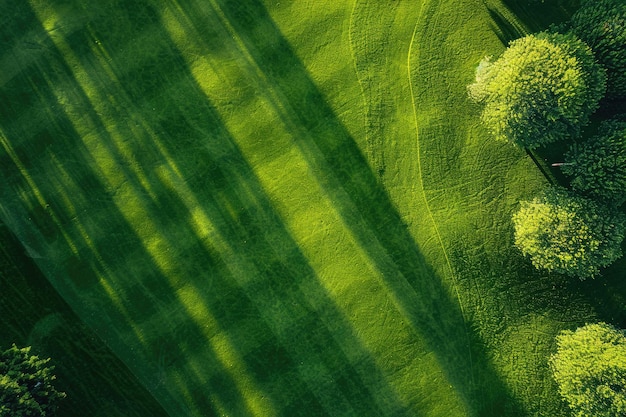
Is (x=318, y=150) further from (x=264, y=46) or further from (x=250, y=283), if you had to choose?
(x=250, y=283)

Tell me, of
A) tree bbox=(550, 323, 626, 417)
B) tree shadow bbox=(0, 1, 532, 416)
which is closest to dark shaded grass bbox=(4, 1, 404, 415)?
tree shadow bbox=(0, 1, 532, 416)

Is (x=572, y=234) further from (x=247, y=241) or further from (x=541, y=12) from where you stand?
(x=247, y=241)

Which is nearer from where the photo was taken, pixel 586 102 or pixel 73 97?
pixel 586 102

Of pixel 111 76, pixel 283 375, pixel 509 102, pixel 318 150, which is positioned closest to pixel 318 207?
pixel 318 150

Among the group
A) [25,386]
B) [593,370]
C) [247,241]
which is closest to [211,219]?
[247,241]

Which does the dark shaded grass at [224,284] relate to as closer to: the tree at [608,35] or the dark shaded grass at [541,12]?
the dark shaded grass at [541,12]

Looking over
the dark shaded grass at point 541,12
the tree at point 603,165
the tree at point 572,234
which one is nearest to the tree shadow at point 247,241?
the tree at point 572,234

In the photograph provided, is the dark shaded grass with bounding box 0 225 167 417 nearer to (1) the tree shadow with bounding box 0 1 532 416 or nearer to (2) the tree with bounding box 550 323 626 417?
(1) the tree shadow with bounding box 0 1 532 416
